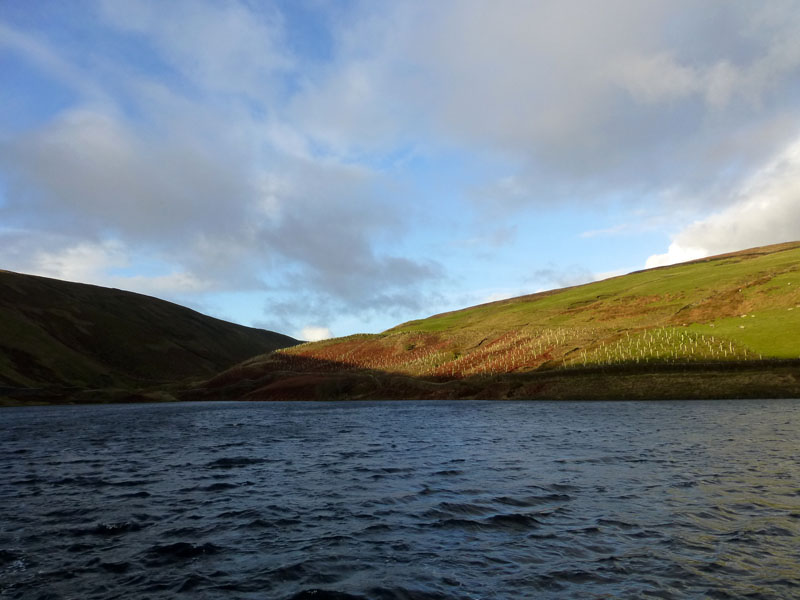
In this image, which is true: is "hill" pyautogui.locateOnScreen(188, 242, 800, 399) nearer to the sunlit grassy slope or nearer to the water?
the sunlit grassy slope

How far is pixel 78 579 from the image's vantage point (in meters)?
12.9

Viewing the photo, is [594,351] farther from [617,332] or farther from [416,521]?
[416,521]

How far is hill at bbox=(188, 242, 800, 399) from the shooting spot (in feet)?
262

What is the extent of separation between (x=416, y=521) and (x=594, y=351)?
9030 centimetres

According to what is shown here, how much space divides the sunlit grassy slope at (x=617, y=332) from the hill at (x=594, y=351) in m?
0.34

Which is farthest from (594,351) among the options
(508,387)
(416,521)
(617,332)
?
(416,521)

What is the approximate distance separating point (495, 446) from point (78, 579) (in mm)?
26648

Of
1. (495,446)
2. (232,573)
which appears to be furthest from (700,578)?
(495,446)

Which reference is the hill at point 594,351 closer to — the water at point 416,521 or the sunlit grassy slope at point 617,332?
the sunlit grassy slope at point 617,332

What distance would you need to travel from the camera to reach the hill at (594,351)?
79812 mm

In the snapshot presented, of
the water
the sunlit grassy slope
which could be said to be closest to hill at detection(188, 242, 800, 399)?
the sunlit grassy slope

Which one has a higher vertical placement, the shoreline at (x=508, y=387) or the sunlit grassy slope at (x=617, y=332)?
the sunlit grassy slope at (x=617, y=332)

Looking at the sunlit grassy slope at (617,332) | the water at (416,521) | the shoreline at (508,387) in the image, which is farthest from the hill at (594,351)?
the water at (416,521)

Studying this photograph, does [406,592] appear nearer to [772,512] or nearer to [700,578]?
[700,578]
